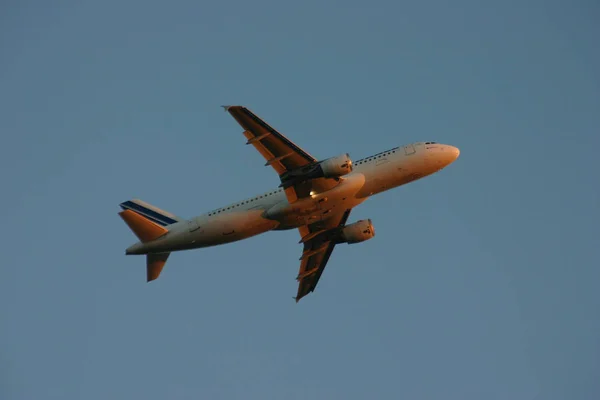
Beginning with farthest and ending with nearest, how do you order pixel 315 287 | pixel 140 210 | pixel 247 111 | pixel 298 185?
1. pixel 315 287
2. pixel 140 210
3. pixel 298 185
4. pixel 247 111

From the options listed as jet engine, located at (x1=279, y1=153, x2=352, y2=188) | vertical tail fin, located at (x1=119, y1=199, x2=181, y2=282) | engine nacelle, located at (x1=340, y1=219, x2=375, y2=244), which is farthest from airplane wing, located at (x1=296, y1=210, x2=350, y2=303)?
vertical tail fin, located at (x1=119, y1=199, x2=181, y2=282)

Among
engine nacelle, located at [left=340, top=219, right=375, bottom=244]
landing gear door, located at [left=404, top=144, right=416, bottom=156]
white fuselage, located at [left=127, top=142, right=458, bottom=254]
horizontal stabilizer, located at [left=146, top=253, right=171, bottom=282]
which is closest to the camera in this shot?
white fuselage, located at [left=127, top=142, right=458, bottom=254]

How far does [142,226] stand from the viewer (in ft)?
234

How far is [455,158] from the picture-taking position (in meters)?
76.0

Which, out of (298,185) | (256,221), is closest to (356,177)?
(298,185)

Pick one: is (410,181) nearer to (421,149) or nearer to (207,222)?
(421,149)

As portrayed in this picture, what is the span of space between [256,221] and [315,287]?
14.7 metres

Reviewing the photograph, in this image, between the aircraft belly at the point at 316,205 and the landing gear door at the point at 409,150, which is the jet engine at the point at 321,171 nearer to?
the aircraft belly at the point at 316,205

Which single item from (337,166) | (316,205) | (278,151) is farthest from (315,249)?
(278,151)

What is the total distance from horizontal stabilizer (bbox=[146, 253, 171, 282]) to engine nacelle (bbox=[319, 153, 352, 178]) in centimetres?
1755

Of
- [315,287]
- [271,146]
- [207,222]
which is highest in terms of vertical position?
[271,146]

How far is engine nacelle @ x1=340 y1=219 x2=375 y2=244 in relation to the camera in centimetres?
7819

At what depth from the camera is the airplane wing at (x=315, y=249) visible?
78750 millimetres

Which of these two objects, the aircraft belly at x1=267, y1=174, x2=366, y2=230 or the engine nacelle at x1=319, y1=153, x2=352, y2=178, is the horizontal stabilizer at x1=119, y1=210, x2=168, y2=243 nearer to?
the aircraft belly at x1=267, y1=174, x2=366, y2=230
